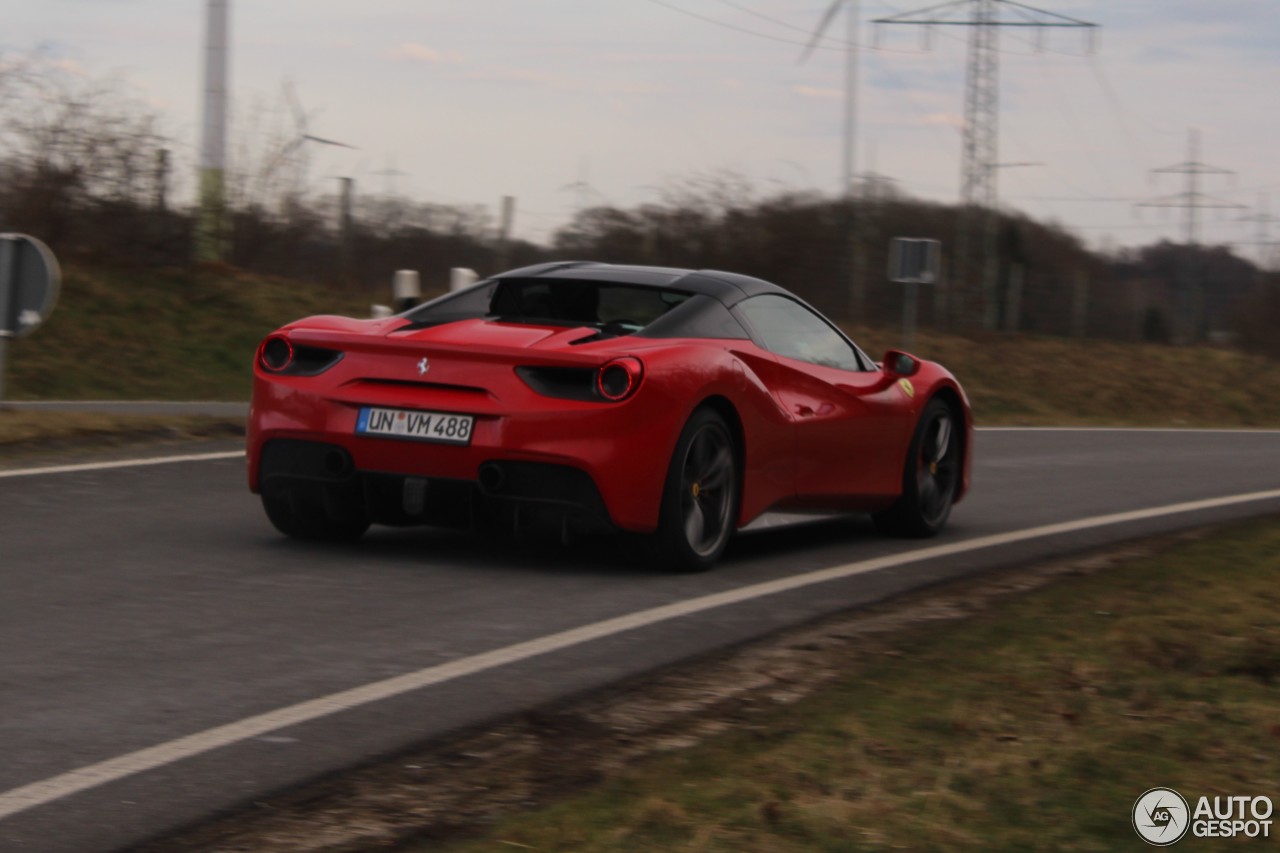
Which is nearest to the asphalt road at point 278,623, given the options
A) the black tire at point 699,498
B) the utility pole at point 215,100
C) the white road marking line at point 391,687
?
the white road marking line at point 391,687

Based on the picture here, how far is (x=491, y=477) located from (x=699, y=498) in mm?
965

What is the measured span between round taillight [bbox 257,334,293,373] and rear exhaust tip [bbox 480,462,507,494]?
99 centimetres

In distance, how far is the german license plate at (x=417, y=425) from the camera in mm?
7297

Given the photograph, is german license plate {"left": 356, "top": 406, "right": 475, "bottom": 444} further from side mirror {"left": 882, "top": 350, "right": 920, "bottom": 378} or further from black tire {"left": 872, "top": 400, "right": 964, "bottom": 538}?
black tire {"left": 872, "top": 400, "right": 964, "bottom": 538}

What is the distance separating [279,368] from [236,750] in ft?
10.9

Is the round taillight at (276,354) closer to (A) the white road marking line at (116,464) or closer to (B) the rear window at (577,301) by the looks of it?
(B) the rear window at (577,301)

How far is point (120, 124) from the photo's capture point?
73.1 ft

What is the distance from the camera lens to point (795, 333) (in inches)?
345

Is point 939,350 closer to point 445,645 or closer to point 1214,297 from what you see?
point 445,645

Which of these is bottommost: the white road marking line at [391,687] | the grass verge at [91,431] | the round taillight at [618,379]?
the white road marking line at [391,687]

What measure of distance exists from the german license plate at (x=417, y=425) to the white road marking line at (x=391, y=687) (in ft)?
3.47

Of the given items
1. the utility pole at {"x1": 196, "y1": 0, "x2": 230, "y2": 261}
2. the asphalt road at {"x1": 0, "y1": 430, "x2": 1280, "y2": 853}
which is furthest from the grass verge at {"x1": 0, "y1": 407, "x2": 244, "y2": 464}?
the utility pole at {"x1": 196, "y1": 0, "x2": 230, "y2": 261}

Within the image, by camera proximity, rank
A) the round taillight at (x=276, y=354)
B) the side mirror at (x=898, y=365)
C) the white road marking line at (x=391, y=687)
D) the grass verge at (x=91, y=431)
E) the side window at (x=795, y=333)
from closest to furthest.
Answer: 1. the white road marking line at (x=391, y=687)
2. the round taillight at (x=276, y=354)
3. the side window at (x=795, y=333)
4. the side mirror at (x=898, y=365)
5. the grass verge at (x=91, y=431)

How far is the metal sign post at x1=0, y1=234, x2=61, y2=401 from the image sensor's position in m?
12.5
